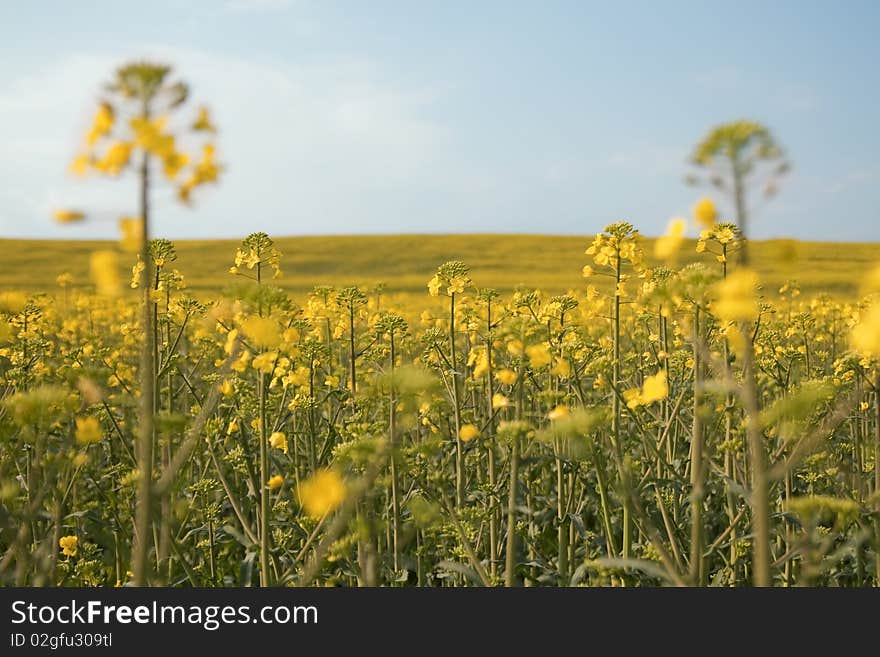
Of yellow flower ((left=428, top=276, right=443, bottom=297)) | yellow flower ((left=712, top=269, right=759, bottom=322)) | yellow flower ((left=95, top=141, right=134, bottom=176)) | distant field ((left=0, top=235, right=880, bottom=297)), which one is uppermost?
distant field ((left=0, top=235, right=880, bottom=297))

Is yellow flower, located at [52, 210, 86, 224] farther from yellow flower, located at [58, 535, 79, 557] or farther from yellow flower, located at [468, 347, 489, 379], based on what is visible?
yellow flower, located at [58, 535, 79, 557]

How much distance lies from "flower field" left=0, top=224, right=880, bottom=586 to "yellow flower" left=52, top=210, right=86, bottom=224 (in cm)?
14

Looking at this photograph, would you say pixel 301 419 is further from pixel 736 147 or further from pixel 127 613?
pixel 736 147

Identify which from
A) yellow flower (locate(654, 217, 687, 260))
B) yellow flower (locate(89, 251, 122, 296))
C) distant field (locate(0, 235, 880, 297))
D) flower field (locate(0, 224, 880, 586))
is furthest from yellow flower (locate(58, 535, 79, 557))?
distant field (locate(0, 235, 880, 297))

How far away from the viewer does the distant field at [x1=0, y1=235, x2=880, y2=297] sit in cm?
3609

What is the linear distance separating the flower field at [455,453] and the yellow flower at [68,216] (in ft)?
0.45

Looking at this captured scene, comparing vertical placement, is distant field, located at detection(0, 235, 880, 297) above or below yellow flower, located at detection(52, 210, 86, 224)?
above

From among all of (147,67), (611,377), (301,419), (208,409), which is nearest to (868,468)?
(611,377)

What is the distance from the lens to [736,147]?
2.18m

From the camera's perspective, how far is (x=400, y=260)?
48469 mm

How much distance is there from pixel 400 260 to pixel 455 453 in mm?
44515

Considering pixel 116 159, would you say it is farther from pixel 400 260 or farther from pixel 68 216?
pixel 400 260

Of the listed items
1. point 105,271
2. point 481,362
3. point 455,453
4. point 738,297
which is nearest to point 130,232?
point 105,271

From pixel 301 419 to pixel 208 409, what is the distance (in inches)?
Answer: 130
